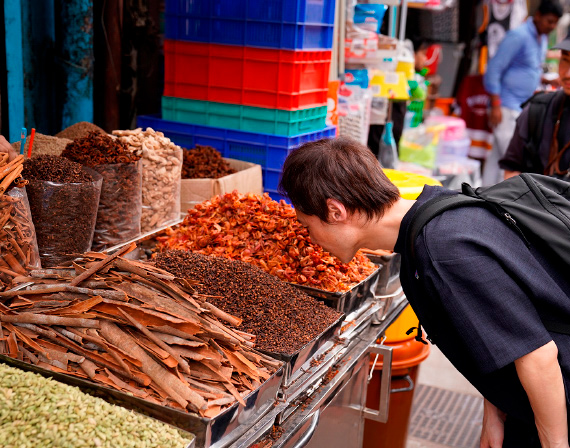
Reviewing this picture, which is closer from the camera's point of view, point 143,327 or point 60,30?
point 143,327

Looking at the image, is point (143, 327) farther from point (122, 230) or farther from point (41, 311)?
point (122, 230)

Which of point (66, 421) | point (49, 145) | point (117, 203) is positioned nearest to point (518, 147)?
point (117, 203)

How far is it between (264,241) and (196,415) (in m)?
0.97

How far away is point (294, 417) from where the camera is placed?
1604 mm

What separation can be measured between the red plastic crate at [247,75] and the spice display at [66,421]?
1.87 meters

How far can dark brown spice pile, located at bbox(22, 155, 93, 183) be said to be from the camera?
1.83 m

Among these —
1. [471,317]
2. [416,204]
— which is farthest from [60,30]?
[471,317]

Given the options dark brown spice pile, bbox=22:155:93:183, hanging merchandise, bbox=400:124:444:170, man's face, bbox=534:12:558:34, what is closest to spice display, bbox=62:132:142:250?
dark brown spice pile, bbox=22:155:93:183

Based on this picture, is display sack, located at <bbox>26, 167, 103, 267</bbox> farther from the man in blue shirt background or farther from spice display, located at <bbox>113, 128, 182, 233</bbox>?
the man in blue shirt background

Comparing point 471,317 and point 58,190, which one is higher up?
point 58,190

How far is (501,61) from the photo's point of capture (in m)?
6.42

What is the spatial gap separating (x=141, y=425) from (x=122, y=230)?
3.47 feet

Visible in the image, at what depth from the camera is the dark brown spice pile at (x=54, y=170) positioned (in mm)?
1834

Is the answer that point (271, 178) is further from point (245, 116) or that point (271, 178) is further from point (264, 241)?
point (264, 241)
